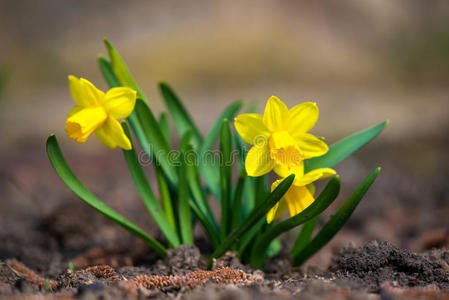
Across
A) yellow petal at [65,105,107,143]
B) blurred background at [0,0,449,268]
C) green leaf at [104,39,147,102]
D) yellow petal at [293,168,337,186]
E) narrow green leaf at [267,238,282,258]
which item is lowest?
narrow green leaf at [267,238,282,258]

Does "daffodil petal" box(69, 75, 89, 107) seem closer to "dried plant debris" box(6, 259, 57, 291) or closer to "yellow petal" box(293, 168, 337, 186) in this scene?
"dried plant debris" box(6, 259, 57, 291)

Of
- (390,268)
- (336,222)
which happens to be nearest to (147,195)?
(336,222)

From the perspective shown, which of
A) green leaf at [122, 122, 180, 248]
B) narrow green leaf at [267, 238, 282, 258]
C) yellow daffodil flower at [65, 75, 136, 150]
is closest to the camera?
yellow daffodil flower at [65, 75, 136, 150]

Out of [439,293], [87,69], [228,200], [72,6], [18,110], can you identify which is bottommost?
[439,293]

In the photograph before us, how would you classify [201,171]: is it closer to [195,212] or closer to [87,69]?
[195,212]

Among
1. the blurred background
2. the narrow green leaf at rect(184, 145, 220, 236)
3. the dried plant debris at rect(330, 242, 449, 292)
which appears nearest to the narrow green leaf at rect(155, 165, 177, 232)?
→ the narrow green leaf at rect(184, 145, 220, 236)

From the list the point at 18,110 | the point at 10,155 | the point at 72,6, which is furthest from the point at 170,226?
the point at 72,6

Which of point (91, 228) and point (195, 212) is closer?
point (195, 212)
